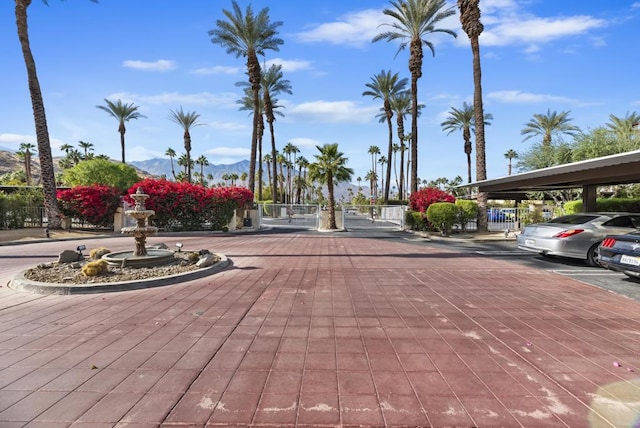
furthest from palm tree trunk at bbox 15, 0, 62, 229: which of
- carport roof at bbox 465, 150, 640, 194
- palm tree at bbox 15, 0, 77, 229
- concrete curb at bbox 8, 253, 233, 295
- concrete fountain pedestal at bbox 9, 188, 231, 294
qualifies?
carport roof at bbox 465, 150, 640, 194

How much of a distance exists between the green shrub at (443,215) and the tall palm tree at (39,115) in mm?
20013

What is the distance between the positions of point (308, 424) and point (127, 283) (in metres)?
5.47

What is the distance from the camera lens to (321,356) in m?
3.72

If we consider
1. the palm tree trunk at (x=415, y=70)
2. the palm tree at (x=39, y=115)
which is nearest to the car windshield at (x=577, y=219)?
the palm tree trunk at (x=415, y=70)

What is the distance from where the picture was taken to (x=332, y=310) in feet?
17.6

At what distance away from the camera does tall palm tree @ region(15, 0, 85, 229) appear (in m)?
17.9

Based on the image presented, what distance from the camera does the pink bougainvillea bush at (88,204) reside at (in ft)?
62.7

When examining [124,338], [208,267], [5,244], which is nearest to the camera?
[124,338]

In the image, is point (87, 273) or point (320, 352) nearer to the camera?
point (320, 352)

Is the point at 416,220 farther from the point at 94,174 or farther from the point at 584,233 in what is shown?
the point at 94,174

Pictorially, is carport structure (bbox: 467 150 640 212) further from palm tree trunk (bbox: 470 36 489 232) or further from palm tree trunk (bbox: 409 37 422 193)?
palm tree trunk (bbox: 409 37 422 193)

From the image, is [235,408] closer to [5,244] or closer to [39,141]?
[5,244]

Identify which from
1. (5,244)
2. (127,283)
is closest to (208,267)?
(127,283)

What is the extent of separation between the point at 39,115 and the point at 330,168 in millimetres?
16184
